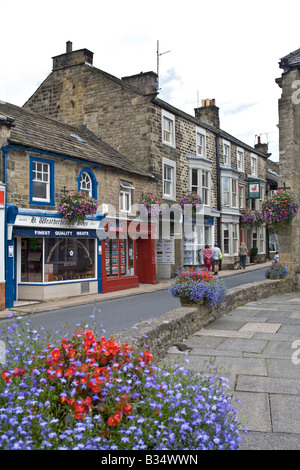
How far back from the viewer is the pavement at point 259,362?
386cm

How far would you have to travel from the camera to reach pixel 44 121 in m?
18.3

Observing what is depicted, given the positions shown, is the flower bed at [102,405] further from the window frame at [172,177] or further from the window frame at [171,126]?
the window frame at [171,126]

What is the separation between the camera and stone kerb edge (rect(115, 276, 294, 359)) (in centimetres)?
543

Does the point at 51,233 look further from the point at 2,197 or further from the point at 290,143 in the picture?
the point at 290,143

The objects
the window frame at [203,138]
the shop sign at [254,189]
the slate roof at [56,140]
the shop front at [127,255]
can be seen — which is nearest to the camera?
the slate roof at [56,140]

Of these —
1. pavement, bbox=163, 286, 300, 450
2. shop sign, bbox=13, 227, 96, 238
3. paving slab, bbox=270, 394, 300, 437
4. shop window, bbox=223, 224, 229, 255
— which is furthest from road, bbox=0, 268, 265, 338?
shop window, bbox=223, 224, 229, 255

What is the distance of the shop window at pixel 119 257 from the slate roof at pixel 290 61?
960 centimetres

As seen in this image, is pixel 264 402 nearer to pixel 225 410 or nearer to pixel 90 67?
pixel 225 410

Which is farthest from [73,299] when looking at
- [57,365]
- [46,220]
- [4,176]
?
[57,365]

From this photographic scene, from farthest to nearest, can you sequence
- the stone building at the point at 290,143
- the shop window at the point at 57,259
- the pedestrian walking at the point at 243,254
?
the pedestrian walking at the point at 243,254
the shop window at the point at 57,259
the stone building at the point at 290,143

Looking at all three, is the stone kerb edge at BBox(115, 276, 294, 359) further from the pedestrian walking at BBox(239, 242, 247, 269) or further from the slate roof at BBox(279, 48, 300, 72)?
the pedestrian walking at BBox(239, 242, 247, 269)

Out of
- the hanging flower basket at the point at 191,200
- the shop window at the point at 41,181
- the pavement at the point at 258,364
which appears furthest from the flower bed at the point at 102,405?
the hanging flower basket at the point at 191,200

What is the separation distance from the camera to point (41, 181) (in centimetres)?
1480

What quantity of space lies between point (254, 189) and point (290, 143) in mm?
16558
